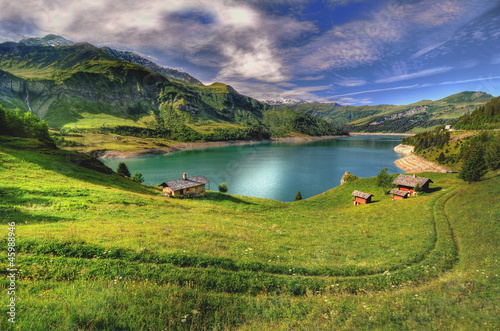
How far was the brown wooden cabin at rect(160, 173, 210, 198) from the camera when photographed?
47.1 meters

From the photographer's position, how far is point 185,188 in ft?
159

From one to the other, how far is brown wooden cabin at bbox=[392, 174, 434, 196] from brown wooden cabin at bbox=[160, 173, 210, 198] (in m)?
51.2

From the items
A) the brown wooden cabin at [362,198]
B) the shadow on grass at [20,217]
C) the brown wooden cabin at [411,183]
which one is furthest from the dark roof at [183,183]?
the brown wooden cabin at [411,183]

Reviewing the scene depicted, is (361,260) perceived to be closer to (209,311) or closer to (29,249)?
(209,311)

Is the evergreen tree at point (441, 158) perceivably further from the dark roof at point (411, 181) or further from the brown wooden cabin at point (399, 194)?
the brown wooden cabin at point (399, 194)

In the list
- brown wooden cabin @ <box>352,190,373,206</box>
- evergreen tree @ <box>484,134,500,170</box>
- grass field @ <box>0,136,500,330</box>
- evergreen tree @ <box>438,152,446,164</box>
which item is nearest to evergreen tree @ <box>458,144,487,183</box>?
evergreen tree @ <box>484,134,500,170</box>

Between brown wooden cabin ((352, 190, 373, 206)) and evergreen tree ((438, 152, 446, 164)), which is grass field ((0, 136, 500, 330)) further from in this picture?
evergreen tree ((438, 152, 446, 164))

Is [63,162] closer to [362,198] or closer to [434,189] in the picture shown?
[362,198]

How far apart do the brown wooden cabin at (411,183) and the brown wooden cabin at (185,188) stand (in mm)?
51154

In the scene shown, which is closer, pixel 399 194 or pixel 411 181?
pixel 399 194

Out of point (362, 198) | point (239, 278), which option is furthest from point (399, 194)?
point (239, 278)

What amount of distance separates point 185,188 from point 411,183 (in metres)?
55.8

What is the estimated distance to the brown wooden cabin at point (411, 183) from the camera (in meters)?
47.7

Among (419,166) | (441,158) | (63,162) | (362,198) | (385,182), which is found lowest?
(419,166)
